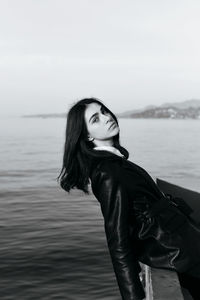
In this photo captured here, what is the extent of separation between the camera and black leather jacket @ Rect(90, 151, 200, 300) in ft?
9.54

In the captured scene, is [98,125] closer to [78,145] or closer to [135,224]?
[78,145]

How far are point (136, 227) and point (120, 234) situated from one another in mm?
157

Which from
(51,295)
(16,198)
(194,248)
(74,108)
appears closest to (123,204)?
(194,248)

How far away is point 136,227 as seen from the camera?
9.87 feet

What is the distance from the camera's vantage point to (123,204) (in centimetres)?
291

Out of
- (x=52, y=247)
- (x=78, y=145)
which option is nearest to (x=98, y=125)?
(x=78, y=145)

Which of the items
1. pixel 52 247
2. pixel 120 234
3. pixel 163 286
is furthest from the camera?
pixel 52 247

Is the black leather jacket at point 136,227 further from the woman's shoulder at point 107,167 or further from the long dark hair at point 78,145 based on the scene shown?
the long dark hair at point 78,145

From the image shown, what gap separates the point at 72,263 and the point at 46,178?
72.9 feet

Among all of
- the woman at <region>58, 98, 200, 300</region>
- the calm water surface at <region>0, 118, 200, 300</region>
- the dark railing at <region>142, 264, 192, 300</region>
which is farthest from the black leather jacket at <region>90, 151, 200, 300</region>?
the calm water surface at <region>0, 118, 200, 300</region>

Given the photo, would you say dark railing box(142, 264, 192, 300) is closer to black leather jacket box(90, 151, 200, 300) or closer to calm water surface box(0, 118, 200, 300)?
black leather jacket box(90, 151, 200, 300)

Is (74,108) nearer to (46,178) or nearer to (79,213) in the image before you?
(79,213)

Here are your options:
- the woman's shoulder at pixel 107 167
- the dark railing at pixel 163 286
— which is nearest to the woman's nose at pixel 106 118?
the woman's shoulder at pixel 107 167

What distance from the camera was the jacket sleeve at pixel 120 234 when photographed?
2895 millimetres
